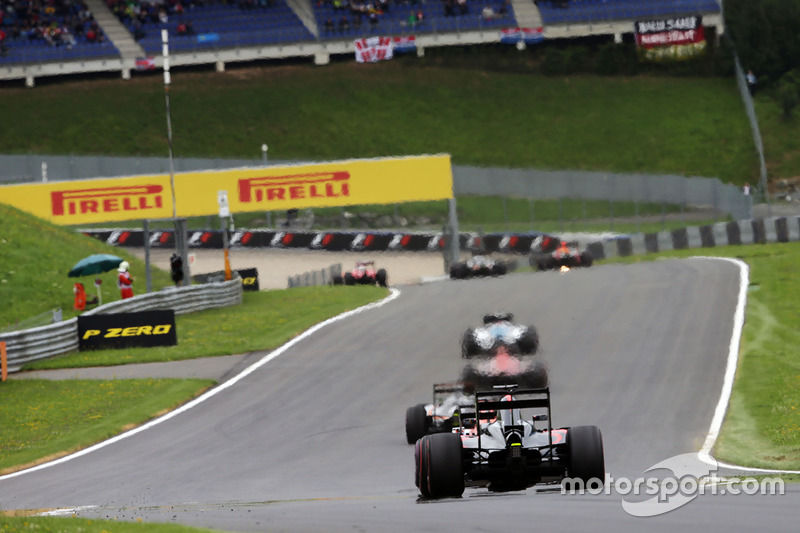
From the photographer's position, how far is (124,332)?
110ft

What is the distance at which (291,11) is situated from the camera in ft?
258

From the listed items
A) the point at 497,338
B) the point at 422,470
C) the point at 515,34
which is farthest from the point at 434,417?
the point at 515,34

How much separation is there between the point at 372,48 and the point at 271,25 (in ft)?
21.2

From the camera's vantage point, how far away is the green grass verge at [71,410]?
22625mm

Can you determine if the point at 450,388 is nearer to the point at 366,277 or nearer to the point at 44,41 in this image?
the point at 366,277

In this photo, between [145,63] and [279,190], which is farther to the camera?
[145,63]

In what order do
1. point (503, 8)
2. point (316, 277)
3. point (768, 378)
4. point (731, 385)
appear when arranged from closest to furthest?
point (731, 385) → point (768, 378) → point (316, 277) → point (503, 8)

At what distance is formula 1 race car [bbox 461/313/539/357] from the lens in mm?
21859

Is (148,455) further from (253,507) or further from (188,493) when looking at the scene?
(253,507)

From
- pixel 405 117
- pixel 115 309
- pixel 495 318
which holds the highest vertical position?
pixel 405 117

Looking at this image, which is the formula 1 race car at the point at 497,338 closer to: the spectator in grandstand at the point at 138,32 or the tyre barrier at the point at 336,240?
the tyre barrier at the point at 336,240

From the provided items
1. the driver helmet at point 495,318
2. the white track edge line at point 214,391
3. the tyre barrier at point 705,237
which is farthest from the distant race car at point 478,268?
the driver helmet at point 495,318

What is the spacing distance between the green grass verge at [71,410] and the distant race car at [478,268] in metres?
18.2

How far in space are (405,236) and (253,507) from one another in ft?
139
